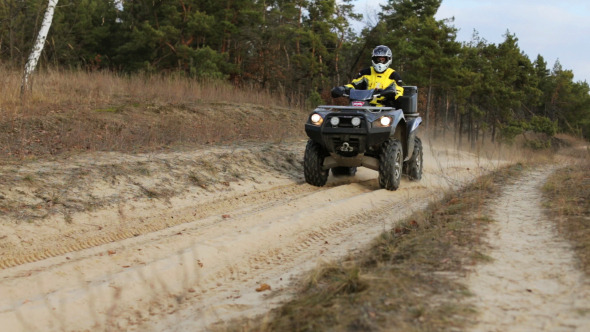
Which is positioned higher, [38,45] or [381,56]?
[38,45]

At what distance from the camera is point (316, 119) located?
814cm

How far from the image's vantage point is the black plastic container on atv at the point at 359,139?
793 centimetres

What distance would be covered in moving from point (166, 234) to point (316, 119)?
11.0ft

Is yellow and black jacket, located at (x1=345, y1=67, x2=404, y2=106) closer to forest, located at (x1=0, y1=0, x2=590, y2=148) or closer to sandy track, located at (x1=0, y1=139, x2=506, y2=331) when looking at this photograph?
sandy track, located at (x1=0, y1=139, x2=506, y2=331)

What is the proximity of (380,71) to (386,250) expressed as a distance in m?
5.07

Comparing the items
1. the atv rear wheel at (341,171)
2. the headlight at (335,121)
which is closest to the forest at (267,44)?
the atv rear wheel at (341,171)

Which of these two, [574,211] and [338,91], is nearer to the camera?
[574,211]

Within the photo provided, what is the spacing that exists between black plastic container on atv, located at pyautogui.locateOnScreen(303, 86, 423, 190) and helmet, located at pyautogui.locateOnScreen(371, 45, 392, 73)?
564 millimetres

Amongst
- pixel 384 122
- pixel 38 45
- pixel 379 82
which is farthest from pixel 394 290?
pixel 38 45

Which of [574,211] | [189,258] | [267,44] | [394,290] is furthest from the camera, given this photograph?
[267,44]

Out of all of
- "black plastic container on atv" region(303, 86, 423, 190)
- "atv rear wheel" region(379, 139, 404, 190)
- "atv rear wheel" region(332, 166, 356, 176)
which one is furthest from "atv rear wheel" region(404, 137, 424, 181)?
"atv rear wheel" region(379, 139, 404, 190)

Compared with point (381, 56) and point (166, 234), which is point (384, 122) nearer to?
point (381, 56)

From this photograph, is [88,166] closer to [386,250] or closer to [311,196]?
[311,196]

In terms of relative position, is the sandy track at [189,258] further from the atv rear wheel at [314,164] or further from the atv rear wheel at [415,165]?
the atv rear wheel at [415,165]
